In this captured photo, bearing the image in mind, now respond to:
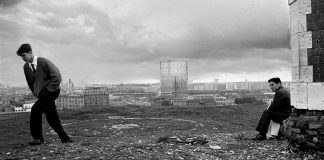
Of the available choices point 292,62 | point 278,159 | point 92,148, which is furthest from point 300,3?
point 92,148

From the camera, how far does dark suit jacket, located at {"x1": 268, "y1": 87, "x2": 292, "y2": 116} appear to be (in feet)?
24.0

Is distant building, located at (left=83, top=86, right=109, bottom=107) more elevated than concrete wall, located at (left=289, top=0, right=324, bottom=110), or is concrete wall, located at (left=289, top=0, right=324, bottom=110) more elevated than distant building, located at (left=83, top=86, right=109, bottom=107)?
concrete wall, located at (left=289, top=0, right=324, bottom=110)

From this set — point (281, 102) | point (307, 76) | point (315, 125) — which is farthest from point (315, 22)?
point (281, 102)

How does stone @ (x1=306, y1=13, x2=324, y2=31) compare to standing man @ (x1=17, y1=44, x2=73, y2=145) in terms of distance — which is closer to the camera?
stone @ (x1=306, y1=13, x2=324, y2=31)

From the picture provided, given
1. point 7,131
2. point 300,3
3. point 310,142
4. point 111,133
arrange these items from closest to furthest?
point 310,142 < point 300,3 < point 111,133 < point 7,131

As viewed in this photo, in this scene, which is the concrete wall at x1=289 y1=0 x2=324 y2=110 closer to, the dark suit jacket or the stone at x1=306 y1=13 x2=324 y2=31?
the stone at x1=306 y1=13 x2=324 y2=31

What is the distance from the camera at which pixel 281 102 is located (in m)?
7.32

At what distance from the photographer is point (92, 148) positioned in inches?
239

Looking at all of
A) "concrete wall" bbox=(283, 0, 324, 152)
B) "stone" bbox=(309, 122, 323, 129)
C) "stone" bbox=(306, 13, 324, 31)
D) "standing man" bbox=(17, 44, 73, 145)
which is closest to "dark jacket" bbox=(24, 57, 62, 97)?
"standing man" bbox=(17, 44, 73, 145)

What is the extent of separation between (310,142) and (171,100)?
4991 centimetres

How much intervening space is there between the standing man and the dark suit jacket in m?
5.03

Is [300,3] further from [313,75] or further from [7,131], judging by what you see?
[7,131]

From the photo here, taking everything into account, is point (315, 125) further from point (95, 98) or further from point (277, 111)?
point (95, 98)

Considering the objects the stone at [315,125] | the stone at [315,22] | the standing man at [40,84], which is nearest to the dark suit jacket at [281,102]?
the stone at [315,125]
